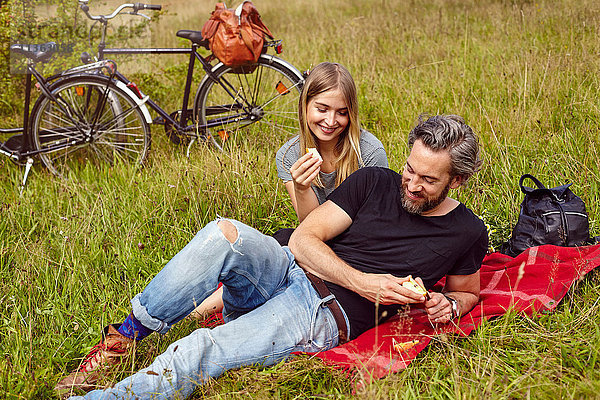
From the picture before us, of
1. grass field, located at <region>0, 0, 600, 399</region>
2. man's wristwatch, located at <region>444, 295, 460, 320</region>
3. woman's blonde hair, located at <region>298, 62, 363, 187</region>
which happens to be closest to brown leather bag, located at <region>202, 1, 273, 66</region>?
grass field, located at <region>0, 0, 600, 399</region>

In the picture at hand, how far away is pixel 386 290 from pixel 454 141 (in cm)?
78

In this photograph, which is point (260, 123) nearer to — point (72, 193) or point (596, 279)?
point (72, 193)

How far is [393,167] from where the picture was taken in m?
4.54

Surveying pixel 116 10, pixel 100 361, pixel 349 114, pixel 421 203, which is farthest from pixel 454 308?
pixel 116 10

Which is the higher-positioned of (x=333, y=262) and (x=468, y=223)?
(x=468, y=223)

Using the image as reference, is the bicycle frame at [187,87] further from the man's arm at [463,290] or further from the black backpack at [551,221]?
the man's arm at [463,290]

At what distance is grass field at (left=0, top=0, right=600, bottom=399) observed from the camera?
8.44 ft

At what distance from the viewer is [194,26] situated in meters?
11.8

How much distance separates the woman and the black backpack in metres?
0.95

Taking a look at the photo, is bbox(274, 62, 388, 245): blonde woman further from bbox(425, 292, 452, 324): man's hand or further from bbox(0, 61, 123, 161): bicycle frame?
bbox(0, 61, 123, 161): bicycle frame

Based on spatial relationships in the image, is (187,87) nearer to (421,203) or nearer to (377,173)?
(377,173)

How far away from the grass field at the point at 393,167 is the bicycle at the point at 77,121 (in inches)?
8.4

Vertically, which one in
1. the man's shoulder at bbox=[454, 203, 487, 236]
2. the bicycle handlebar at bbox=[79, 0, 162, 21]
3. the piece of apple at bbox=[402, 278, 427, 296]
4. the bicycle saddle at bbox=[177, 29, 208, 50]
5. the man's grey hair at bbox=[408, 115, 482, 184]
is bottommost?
the piece of apple at bbox=[402, 278, 427, 296]

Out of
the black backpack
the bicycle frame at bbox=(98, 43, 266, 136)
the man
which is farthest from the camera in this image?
the bicycle frame at bbox=(98, 43, 266, 136)
